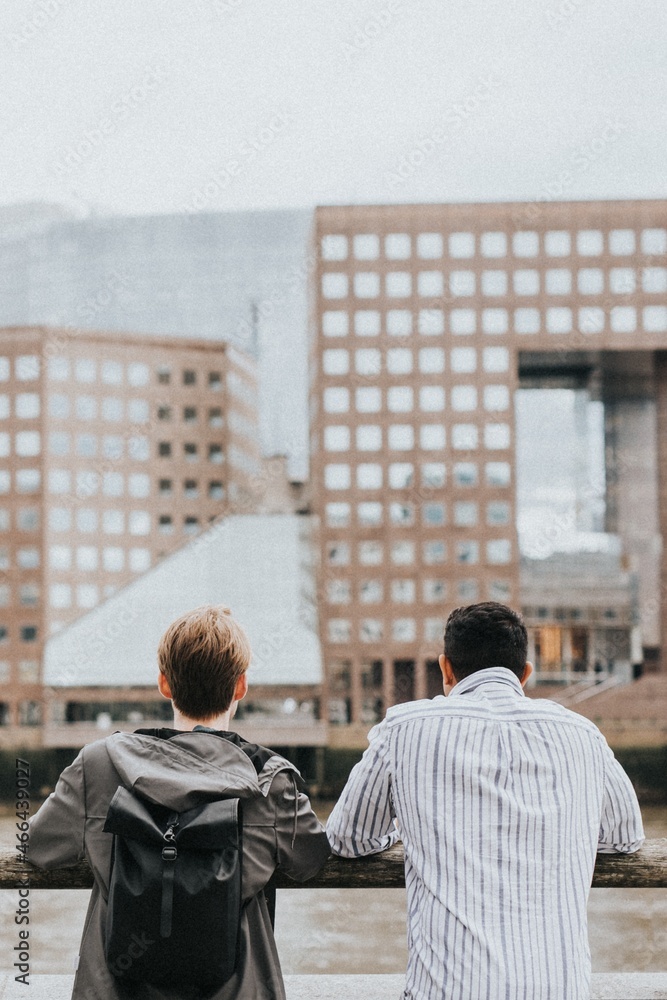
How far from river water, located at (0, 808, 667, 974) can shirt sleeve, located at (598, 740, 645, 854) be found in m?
15.3

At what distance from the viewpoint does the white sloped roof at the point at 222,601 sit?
3816 centimetres

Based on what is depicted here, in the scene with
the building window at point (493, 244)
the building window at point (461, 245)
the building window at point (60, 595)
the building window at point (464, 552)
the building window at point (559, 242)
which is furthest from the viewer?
the building window at point (60, 595)

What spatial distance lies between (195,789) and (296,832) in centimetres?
23

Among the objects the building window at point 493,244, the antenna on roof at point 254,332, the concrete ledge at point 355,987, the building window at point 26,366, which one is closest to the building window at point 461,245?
the building window at point 493,244

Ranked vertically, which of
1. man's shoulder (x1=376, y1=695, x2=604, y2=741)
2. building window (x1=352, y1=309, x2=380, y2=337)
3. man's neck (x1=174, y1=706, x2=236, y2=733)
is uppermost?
building window (x1=352, y1=309, x2=380, y2=337)

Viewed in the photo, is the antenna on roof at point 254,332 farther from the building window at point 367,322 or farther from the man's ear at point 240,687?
the man's ear at point 240,687

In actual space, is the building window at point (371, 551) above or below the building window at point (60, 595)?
above

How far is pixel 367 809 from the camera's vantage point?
5.52 ft

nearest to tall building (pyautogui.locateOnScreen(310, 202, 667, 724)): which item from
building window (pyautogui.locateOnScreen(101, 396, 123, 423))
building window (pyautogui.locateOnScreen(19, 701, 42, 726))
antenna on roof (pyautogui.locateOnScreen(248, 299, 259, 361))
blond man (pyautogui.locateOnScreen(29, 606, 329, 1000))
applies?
antenna on roof (pyautogui.locateOnScreen(248, 299, 259, 361))

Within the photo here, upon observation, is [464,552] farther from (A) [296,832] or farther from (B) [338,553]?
(A) [296,832]

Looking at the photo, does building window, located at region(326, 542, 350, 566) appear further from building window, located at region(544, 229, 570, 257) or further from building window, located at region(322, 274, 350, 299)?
building window, located at region(544, 229, 570, 257)

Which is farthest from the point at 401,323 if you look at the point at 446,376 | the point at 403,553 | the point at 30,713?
the point at 30,713

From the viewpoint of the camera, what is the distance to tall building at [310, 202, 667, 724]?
39.1m

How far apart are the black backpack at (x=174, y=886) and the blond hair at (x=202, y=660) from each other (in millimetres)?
173
